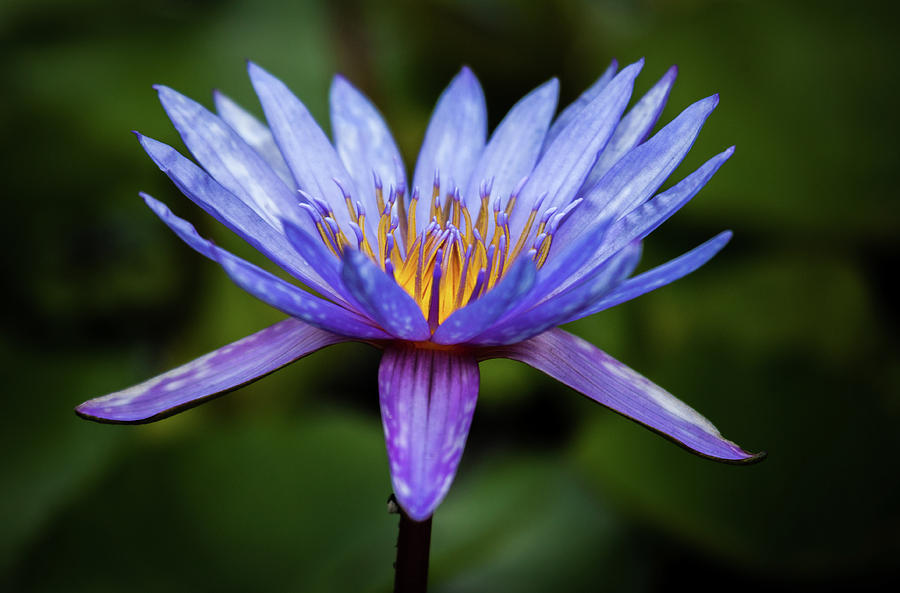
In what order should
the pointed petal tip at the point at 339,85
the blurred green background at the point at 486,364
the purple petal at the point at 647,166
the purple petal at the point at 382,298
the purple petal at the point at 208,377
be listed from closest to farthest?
the purple petal at the point at 382,298, the purple petal at the point at 208,377, the purple petal at the point at 647,166, the pointed petal tip at the point at 339,85, the blurred green background at the point at 486,364

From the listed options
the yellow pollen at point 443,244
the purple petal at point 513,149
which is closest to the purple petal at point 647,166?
the yellow pollen at point 443,244

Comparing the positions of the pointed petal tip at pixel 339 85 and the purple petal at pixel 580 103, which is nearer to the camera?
the purple petal at pixel 580 103

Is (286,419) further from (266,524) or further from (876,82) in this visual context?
(876,82)

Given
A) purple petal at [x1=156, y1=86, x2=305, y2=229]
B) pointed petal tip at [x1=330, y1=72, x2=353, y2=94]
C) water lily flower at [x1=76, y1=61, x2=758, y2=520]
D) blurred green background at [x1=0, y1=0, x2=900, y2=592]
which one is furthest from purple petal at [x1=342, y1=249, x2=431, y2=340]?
blurred green background at [x1=0, y1=0, x2=900, y2=592]

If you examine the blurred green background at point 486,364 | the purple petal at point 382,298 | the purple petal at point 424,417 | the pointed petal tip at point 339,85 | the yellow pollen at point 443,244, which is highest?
the pointed petal tip at point 339,85

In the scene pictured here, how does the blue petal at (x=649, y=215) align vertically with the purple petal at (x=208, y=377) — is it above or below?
above

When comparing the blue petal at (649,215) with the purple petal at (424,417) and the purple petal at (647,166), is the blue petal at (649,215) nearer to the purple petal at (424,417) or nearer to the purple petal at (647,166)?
the purple petal at (647,166)

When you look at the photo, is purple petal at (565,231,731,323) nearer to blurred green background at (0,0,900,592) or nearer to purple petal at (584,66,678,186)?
purple petal at (584,66,678,186)
